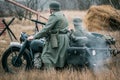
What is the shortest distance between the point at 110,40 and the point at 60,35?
1043 millimetres

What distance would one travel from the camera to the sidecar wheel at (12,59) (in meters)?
10.6

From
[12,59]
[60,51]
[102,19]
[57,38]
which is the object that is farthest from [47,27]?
[102,19]

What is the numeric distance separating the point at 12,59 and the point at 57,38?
1.11 metres

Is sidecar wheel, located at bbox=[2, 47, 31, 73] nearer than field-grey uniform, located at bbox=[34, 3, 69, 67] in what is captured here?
No

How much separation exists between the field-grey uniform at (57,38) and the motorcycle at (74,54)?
0.48ft

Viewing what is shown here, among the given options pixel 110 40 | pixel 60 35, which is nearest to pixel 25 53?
pixel 60 35

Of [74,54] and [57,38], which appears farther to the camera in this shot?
[57,38]

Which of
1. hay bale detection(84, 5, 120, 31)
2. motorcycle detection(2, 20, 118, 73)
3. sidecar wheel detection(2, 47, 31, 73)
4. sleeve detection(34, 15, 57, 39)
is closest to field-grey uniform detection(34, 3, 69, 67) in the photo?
sleeve detection(34, 15, 57, 39)

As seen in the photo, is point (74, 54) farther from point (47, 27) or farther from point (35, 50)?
point (35, 50)

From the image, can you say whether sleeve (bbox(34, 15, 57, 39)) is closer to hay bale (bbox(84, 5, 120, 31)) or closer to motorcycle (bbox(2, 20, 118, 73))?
motorcycle (bbox(2, 20, 118, 73))

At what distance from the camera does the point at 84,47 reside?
1013 cm

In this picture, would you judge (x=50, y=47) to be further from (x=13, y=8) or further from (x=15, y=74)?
(x=13, y=8)

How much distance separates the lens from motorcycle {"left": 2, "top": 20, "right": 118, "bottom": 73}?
10.1 meters

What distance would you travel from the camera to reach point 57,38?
405 inches
